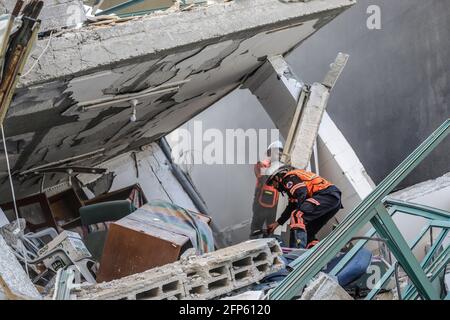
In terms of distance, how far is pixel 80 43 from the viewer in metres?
6.37

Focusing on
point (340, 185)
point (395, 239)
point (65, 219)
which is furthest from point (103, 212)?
point (395, 239)

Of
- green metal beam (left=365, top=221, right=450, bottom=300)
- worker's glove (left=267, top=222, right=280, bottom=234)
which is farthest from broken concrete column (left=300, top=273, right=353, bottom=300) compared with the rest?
worker's glove (left=267, top=222, right=280, bottom=234)

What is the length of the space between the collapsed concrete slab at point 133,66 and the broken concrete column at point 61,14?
0.13 meters

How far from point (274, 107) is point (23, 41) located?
15.2ft

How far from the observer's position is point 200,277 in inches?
205

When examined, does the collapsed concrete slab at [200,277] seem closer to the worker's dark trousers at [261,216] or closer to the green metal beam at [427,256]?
the green metal beam at [427,256]

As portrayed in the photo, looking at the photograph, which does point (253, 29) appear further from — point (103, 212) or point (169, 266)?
point (169, 266)

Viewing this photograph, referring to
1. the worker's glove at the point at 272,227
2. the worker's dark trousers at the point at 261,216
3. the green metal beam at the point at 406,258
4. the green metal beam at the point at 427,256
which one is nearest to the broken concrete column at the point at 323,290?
the green metal beam at the point at 406,258

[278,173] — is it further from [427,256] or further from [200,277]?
[427,256]

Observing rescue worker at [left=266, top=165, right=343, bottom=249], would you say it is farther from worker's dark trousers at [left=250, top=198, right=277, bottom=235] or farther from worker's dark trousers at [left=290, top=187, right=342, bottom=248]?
worker's dark trousers at [left=250, top=198, right=277, bottom=235]

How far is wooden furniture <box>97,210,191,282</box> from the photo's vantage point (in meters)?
5.90

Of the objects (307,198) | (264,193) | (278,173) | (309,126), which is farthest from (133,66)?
(309,126)

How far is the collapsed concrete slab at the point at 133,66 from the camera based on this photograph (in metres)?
6.38

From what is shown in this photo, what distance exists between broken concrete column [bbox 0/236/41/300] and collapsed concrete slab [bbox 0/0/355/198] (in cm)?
187
